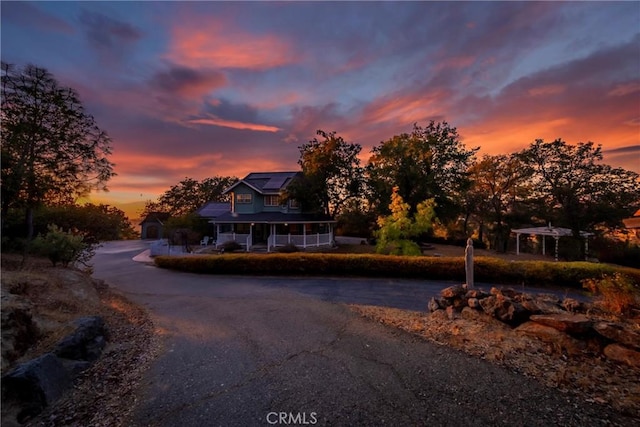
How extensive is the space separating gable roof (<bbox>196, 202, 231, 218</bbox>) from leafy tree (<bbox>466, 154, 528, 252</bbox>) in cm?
3017

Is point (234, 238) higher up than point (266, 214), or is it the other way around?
point (266, 214)

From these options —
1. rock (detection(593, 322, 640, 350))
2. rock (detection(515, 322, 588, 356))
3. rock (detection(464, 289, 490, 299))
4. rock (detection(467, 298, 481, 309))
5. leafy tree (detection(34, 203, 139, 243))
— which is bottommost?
rock (detection(515, 322, 588, 356))

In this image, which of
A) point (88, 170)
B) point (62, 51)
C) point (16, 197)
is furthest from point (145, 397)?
point (88, 170)

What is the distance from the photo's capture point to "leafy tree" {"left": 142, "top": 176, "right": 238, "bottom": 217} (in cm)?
4600

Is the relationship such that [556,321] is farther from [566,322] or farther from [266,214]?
[266,214]

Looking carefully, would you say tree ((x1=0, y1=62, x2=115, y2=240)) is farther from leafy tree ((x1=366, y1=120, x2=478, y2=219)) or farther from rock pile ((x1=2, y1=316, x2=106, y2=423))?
leafy tree ((x1=366, y1=120, x2=478, y2=219))

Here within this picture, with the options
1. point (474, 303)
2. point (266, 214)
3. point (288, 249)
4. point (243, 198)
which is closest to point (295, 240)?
point (288, 249)

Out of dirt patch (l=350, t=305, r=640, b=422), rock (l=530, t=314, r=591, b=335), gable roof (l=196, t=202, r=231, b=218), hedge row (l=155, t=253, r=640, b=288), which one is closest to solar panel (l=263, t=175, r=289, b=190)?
gable roof (l=196, t=202, r=231, b=218)

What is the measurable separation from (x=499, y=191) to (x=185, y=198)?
47.4 meters

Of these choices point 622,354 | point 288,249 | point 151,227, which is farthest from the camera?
point 151,227

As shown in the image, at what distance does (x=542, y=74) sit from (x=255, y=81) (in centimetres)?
1138

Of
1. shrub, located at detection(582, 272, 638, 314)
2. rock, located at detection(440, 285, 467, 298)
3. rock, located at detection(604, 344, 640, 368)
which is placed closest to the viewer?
rock, located at detection(604, 344, 640, 368)

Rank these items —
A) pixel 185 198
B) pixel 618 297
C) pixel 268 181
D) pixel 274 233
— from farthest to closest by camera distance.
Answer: pixel 185 198 → pixel 268 181 → pixel 274 233 → pixel 618 297

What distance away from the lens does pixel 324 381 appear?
3.83m
